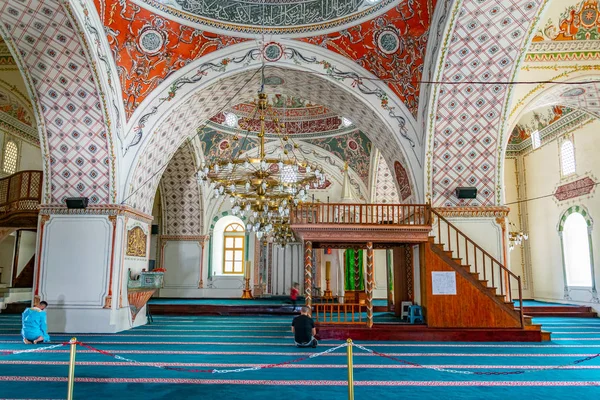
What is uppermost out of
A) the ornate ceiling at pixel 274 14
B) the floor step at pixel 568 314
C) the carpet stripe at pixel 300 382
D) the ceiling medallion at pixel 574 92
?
the ornate ceiling at pixel 274 14

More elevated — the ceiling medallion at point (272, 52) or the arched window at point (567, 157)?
the ceiling medallion at point (272, 52)

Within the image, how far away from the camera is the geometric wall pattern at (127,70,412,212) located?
31.2 feet

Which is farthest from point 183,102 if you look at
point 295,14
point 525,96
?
point 525,96

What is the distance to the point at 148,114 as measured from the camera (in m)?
9.14

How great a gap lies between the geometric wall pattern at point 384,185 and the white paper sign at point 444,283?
21.5 feet

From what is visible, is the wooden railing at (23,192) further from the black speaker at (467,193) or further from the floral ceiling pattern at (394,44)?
the black speaker at (467,193)

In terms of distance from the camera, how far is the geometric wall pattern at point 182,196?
1422 centimetres

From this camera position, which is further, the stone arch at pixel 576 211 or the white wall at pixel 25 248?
the white wall at pixel 25 248

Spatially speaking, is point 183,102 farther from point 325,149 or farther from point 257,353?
point 325,149

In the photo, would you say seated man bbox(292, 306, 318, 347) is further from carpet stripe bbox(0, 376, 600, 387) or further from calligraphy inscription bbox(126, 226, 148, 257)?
calligraphy inscription bbox(126, 226, 148, 257)

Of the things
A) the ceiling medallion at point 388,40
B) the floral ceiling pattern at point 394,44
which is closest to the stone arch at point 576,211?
the floral ceiling pattern at point 394,44

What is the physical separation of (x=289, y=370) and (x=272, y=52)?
6.37m

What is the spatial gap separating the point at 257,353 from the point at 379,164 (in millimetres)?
8816

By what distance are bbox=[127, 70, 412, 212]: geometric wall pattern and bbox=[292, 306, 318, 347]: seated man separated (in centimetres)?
425
